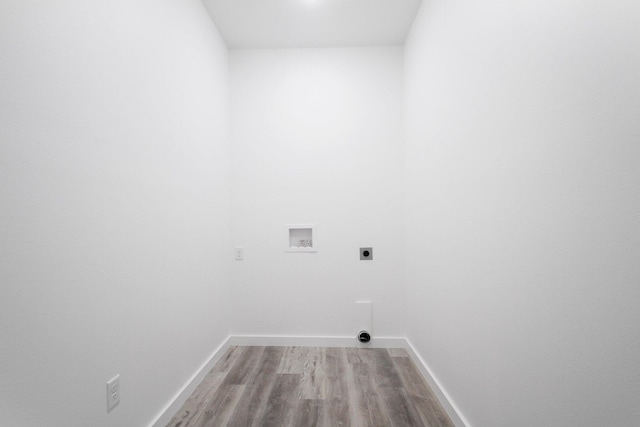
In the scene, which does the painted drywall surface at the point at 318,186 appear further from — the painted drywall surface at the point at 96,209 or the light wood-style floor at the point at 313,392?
the painted drywall surface at the point at 96,209

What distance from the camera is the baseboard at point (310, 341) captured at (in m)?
2.69

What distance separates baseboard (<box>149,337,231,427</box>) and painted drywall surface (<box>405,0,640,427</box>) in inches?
60.6

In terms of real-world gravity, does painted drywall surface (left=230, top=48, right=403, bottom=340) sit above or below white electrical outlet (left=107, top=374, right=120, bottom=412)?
above

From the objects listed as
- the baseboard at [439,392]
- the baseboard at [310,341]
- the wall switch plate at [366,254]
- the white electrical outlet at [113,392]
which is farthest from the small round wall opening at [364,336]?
the white electrical outlet at [113,392]

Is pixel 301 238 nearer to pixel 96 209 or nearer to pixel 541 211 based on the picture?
pixel 96 209

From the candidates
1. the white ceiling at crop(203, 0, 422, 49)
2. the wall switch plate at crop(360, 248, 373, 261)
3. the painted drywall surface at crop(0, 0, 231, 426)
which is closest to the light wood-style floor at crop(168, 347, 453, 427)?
the painted drywall surface at crop(0, 0, 231, 426)

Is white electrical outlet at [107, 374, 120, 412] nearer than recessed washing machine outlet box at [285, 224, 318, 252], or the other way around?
white electrical outlet at [107, 374, 120, 412]

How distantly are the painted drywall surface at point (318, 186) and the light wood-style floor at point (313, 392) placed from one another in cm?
35

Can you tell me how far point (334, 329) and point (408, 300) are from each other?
2.27 ft

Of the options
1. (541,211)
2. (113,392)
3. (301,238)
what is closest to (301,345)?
(301,238)

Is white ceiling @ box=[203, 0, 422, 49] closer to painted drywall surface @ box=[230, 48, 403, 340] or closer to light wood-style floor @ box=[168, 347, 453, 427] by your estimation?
painted drywall surface @ box=[230, 48, 403, 340]

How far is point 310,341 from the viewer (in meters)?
2.72

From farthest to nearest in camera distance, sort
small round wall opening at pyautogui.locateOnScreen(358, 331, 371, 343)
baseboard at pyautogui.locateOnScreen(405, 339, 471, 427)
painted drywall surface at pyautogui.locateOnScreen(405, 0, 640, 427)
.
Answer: small round wall opening at pyautogui.locateOnScreen(358, 331, 371, 343)
baseboard at pyautogui.locateOnScreen(405, 339, 471, 427)
painted drywall surface at pyautogui.locateOnScreen(405, 0, 640, 427)

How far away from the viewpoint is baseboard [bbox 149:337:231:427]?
1.61 meters
